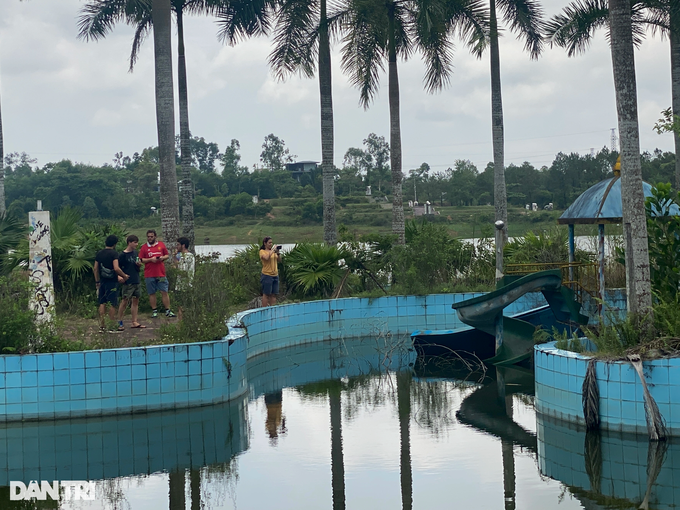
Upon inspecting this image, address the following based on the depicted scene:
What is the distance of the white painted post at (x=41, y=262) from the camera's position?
39.0 ft

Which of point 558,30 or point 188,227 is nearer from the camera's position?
point 558,30

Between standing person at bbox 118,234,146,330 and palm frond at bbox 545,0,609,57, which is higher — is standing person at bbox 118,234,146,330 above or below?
below

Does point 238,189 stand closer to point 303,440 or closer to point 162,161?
point 162,161

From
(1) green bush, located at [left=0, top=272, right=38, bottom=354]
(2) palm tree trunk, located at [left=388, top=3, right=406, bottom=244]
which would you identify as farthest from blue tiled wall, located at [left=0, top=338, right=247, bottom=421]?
(2) palm tree trunk, located at [left=388, top=3, right=406, bottom=244]

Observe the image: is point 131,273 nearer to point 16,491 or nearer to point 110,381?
point 110,381

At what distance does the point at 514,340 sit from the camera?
1309 centimetres

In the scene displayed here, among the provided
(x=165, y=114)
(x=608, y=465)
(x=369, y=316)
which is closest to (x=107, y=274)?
(x=369, y=316)

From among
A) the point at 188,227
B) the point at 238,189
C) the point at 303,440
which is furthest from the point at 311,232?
the point at 303,440

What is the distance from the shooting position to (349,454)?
29.0ft

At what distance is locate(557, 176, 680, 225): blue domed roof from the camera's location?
12.5 meters

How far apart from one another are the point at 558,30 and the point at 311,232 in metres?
35.7

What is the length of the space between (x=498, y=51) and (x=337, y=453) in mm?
18117

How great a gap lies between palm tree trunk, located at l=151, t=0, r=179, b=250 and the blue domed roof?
9.79 metres

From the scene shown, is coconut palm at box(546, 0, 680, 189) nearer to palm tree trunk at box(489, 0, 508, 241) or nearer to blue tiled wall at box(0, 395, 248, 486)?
palm tree trunk at box(489, 0, 508, 241)
